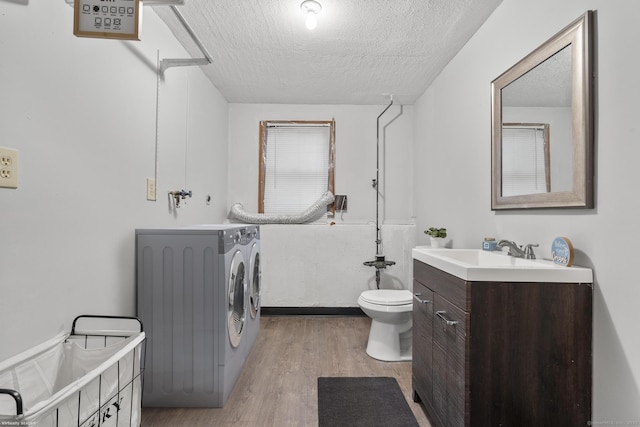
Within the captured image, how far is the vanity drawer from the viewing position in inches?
50.3

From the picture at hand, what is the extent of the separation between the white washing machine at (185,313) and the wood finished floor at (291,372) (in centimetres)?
11

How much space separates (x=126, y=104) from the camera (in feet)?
5.65

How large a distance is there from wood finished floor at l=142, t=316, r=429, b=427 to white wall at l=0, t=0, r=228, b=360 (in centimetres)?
75

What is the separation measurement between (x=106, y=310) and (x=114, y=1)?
1317 millimetres

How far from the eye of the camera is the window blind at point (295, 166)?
3.61 meters

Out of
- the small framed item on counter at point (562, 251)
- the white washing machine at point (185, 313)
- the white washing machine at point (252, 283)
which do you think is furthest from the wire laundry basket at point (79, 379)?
the small framed item on counter at point (562, 251)

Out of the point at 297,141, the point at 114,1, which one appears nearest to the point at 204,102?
the point at 297,141

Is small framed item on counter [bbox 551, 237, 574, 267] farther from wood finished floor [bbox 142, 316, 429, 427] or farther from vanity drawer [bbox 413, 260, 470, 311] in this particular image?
wood finished floor [bbox 142, 316, 429, 427]

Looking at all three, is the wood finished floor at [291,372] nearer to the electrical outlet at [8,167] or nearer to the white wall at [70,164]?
the white wall at [70,164]

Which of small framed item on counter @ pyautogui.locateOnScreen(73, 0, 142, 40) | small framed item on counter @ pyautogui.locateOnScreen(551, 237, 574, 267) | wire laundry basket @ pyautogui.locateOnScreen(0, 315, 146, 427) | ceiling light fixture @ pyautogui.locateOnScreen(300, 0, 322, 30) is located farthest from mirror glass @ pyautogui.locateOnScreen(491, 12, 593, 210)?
wire laundry basket @ pyautogui.locateOnScreen(0, 315, 146, 427)

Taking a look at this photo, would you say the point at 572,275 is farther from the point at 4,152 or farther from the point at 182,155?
the point at 182,155

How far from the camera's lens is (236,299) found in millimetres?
1978

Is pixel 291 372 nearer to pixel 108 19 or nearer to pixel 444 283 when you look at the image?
pixel 444 283

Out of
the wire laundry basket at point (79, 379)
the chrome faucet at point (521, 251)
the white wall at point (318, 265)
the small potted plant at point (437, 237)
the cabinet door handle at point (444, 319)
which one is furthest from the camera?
the white wall at point (318, 265)
